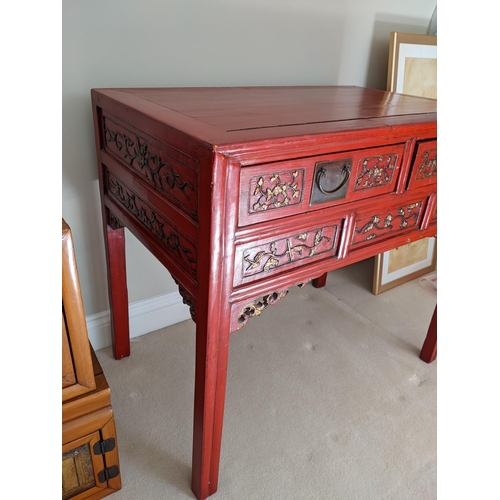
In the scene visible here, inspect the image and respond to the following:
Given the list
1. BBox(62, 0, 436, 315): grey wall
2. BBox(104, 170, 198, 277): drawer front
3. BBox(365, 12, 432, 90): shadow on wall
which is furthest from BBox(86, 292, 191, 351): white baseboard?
BBox(365, 12, 432, 90): shadow on wall

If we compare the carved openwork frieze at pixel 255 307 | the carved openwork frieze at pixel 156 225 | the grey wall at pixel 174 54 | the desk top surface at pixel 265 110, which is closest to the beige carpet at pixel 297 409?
the grey wall at pixel 174 54

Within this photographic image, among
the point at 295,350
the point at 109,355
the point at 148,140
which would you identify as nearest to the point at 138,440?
the point at 109,355

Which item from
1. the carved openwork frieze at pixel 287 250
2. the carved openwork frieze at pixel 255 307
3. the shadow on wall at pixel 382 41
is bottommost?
the carved openwork frieze at pixel 255 307

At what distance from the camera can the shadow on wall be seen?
155 centimetres

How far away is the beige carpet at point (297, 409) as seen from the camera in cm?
104

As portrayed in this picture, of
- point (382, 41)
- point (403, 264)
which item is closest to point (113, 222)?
point (382, 41)

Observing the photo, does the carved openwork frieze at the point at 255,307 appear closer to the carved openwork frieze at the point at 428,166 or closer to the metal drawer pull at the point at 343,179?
the metal drawer pull at the point at 343,179

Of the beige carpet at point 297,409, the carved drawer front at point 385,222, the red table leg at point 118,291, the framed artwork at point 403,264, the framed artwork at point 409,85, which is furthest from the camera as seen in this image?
the framed artwork at point 403,264

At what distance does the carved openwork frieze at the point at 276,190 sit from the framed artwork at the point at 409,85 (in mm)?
1061

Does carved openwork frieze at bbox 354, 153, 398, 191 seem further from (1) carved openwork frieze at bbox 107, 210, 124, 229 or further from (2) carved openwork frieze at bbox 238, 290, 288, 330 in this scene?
(1) carved openwork frieze at bbox 107, 210, 124, 229

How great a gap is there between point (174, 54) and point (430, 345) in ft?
4.05

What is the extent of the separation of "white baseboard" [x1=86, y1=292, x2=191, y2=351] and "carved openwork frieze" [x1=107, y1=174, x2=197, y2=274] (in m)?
0.48

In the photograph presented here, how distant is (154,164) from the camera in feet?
2.60

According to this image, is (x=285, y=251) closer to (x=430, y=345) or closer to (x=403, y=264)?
(x=430, y=345)
